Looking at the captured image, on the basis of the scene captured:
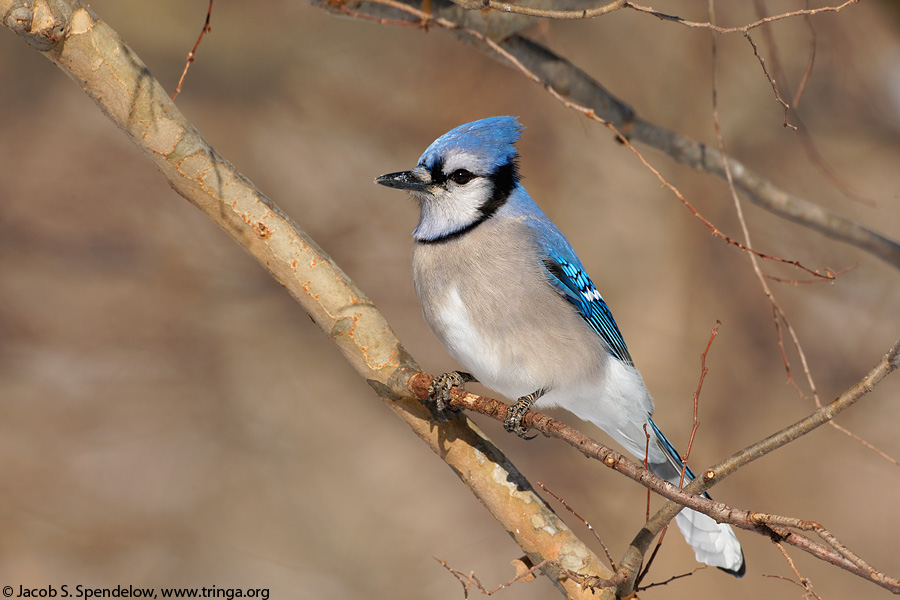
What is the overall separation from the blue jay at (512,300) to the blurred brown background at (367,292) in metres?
1.81

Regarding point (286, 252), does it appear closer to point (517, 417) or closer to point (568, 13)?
point (517, 417)

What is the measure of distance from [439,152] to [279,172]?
252 cm

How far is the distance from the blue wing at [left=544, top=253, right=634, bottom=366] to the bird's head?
27 cm

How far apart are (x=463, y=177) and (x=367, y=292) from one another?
85.1 inches

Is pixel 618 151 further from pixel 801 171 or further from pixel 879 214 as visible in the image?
pixel 879 214

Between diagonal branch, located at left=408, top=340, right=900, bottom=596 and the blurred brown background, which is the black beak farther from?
the blurred brown background

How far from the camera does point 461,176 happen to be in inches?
88.9

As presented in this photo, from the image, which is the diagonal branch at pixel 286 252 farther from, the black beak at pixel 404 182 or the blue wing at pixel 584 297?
the blue wing at pixel 584 297

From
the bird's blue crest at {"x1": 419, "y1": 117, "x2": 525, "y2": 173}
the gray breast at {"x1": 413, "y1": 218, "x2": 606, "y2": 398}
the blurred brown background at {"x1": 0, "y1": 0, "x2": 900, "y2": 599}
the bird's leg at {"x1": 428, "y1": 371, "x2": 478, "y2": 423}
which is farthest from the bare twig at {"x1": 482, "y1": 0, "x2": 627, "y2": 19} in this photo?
the blurred brown background at {"x1": 0, "y1": 0, "x2": 900, "y2": 599}

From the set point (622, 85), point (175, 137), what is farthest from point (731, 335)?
point (175, 137)

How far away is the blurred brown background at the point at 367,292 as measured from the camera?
13.0 ft

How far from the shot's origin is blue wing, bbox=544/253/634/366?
229cm

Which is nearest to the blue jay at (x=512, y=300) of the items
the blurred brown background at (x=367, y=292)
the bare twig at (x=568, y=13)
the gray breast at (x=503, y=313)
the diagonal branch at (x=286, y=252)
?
the gray breast at (x=503, y=313)

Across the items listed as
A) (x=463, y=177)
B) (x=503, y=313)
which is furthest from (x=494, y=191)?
(x=503, y=313)
